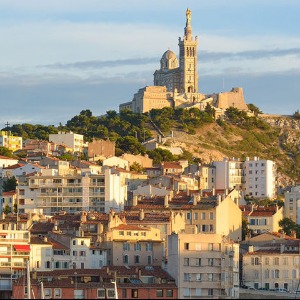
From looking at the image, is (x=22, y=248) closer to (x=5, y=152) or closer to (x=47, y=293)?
(x=47, y=293)

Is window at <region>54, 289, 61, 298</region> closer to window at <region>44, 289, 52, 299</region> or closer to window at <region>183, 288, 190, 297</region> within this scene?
window at <region>44, 289, 52, 299</region>

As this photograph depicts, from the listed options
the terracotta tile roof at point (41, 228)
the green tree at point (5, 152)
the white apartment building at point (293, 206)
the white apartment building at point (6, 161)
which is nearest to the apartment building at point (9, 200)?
the white apartment building at point (6, 161)

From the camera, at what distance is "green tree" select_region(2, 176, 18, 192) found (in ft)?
428

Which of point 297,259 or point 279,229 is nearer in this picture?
point 297,259

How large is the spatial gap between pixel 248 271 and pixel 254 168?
58061mm

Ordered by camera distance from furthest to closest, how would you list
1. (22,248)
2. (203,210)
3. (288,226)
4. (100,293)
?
1. (288,226)
2. (203,210)
3. (22,248)
4. (100,293)

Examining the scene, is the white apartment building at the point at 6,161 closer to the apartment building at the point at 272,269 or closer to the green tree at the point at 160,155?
the green tree at the point at 160,155

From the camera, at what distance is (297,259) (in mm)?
97562

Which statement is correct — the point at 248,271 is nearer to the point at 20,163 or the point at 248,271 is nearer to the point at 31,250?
the point at 31,250

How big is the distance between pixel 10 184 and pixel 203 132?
60.9 m

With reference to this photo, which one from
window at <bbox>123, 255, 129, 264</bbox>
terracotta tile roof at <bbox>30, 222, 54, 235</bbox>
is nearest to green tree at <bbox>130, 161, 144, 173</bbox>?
terracotta tile roof at <bbox>30, 222, 54, 235</bbox>

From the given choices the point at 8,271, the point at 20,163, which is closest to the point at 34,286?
the point at 8,271

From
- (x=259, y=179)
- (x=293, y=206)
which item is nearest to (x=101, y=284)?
(x=293, y=206)

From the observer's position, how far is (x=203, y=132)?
188875mm
